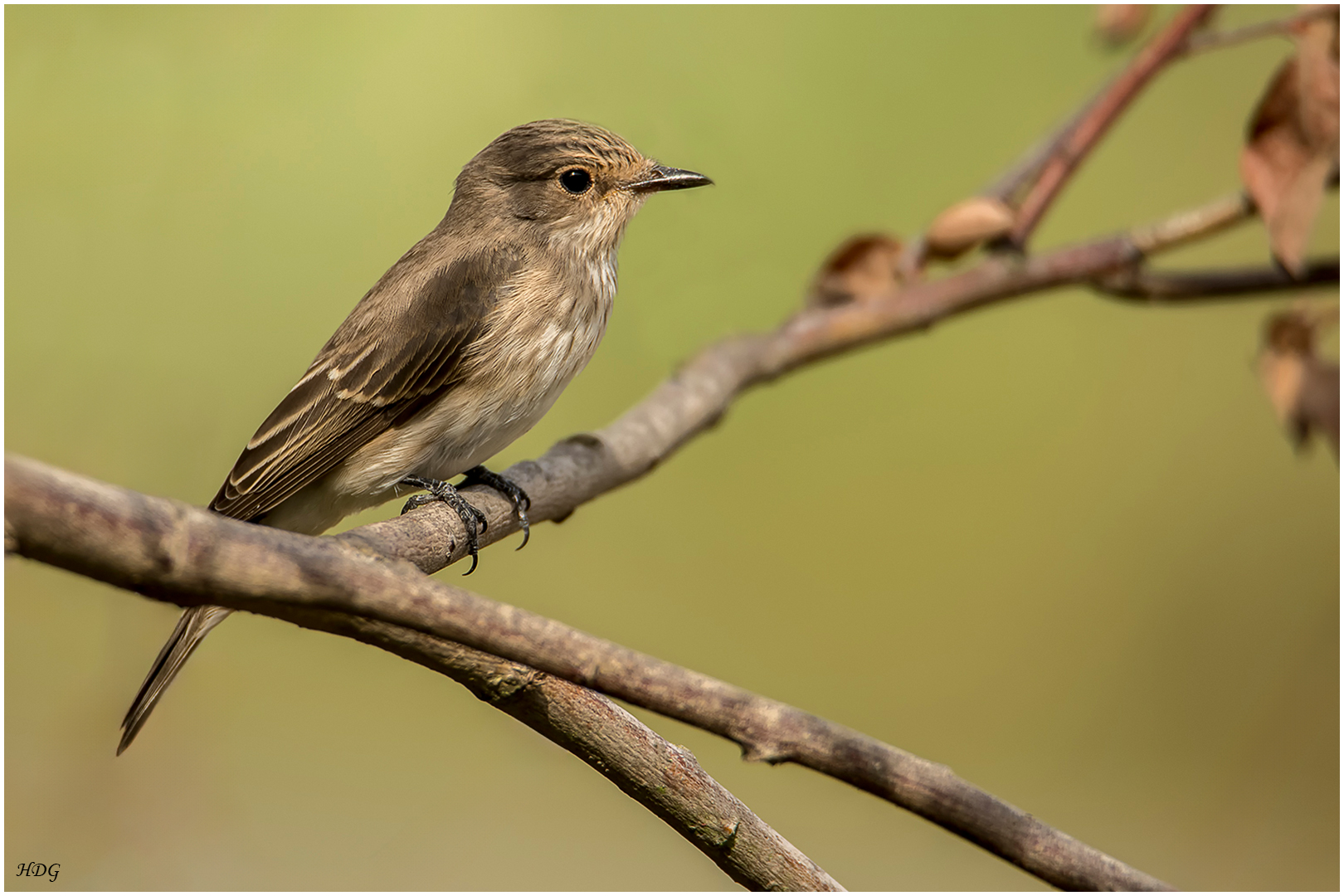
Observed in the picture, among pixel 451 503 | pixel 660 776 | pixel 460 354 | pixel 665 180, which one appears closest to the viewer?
pixel 660 776

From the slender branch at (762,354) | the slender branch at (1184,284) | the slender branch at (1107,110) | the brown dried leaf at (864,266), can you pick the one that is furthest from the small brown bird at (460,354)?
the slender branch at (1184,284)

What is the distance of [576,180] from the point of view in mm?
2596

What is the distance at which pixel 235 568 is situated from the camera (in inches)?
35.3

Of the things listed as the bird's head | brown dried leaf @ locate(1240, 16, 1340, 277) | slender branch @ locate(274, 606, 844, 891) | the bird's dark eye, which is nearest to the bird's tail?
slender branch @ locate(274, 606, 844, 891)

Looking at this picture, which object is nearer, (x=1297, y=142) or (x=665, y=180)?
(x=1297, y=142)

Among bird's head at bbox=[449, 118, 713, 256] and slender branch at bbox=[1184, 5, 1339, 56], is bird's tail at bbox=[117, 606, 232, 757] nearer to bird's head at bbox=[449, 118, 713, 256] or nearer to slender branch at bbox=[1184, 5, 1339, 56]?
bird's head at bbox=[449, 118, 713, 256]

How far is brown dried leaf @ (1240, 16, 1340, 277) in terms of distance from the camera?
2129 mm

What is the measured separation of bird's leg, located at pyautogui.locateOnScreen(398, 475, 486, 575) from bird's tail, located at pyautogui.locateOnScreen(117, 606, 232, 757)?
446 millimetres

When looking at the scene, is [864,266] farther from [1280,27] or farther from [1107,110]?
[1280,27]

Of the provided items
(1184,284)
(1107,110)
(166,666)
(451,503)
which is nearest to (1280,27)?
(1107,110)

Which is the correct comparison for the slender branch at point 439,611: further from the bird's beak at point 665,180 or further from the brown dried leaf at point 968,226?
the brown dried leaf at point 968,226

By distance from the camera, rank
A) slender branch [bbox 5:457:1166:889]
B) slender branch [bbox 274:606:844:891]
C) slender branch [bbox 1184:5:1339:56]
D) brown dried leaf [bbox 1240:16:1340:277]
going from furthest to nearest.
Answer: slender branch [bbox 1184:5:1339:56] → brown dried leaf [bbox 1240:16:1340:277] → slender branch [bbox 274:606:844:891] → slender branch [bbox 5:457:1166:889]

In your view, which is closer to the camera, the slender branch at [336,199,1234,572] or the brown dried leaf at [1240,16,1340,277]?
the brown dried leaf at [1240,16,1340,277]

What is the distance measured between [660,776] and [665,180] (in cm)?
167
